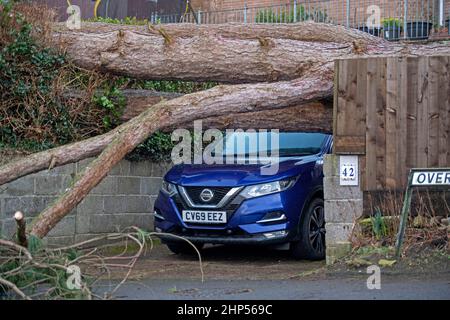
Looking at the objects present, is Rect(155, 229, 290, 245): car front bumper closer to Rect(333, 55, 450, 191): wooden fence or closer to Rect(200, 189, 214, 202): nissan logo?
Rect(200, 189, 214, 202): nissan logo

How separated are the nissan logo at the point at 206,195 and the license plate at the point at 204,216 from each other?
A: 170 mm

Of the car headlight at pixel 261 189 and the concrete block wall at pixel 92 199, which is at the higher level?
the car headlight at pixel 261 189

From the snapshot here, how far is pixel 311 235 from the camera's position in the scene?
37.6 ft

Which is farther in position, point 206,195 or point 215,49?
point 215,49

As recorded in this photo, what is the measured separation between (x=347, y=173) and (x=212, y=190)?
1.94 m

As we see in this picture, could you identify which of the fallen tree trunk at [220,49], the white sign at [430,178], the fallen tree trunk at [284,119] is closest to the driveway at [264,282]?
the white sign at [430,178]

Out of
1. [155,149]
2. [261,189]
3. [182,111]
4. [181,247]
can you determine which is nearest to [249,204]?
[261,189]

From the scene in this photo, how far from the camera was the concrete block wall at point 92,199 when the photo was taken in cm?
1202

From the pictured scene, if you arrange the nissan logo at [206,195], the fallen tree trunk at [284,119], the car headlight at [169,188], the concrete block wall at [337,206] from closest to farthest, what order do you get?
the concrete block wall at [337,206] → the nissan logo at [206,195] → the car headlight at [169,188] → the fallen tree trunk at [284,119]

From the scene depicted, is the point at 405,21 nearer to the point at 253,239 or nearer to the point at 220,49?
the point at 220,49

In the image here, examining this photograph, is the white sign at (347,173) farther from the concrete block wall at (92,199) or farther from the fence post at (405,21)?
the fence post at (405,21)
